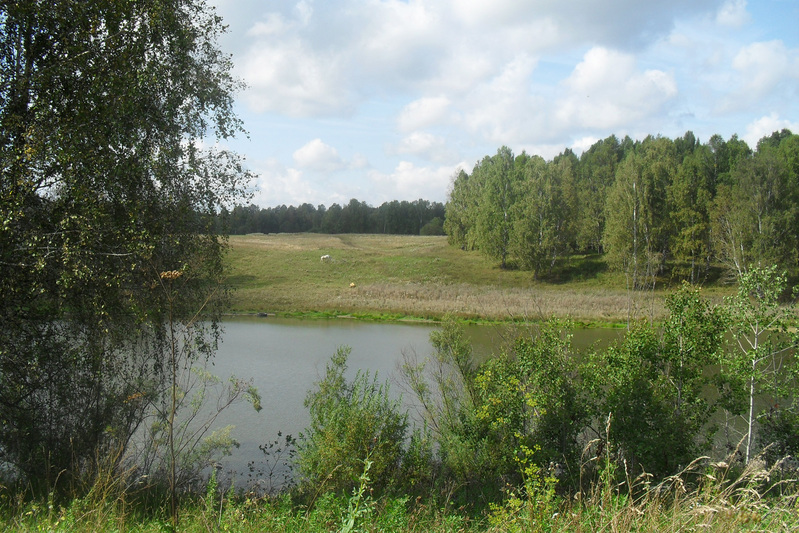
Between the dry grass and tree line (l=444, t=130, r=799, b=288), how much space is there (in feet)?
8.34

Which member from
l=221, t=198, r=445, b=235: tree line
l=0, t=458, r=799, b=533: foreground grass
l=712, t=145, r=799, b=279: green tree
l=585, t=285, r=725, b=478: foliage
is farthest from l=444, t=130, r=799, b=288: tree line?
l=221, t=198, r=445, b=235: tree line

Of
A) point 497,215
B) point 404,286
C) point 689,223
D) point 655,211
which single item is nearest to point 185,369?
point 404,286

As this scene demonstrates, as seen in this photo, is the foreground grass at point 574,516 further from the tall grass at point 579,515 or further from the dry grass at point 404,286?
the dry grass at point 404,286

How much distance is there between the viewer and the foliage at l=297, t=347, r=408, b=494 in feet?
32.8

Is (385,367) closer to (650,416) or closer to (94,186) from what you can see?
(650,416)

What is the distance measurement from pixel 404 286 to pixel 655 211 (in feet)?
67.2

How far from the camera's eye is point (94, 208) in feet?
25.7

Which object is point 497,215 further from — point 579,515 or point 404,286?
point 579,515

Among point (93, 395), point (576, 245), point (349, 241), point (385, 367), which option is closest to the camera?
point (93, 395)

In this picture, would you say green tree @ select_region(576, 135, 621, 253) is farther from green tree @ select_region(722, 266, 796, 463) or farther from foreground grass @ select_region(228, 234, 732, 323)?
green tree @ select_region(722, 266, 796, 463)

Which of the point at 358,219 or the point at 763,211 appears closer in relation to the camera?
the point at 763,211

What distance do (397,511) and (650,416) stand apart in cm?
756

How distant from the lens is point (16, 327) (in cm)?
801

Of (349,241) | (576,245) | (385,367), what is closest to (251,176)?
(385,367)
